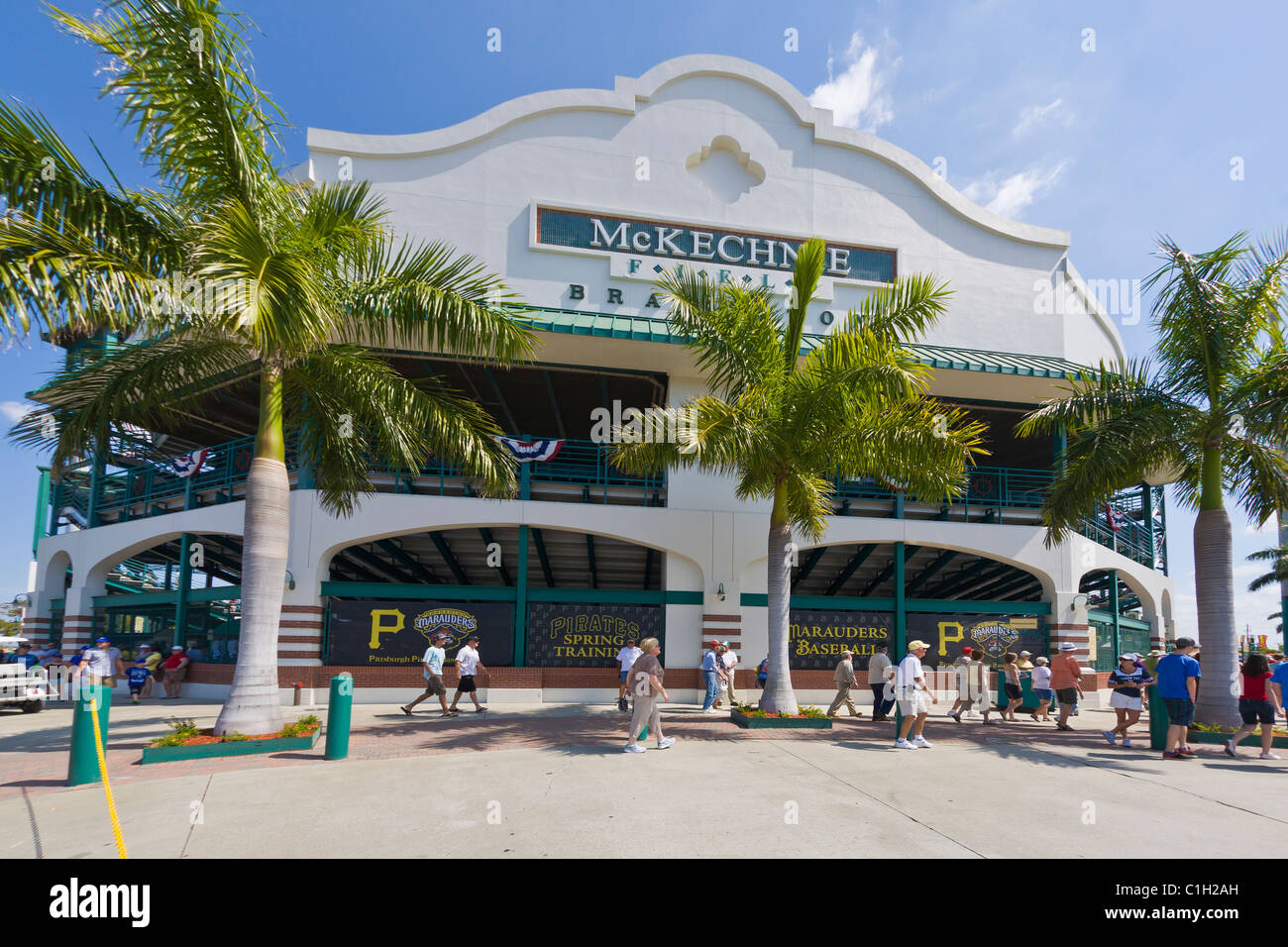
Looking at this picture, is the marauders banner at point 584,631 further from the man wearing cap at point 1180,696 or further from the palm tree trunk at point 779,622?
the man wearing cap at point 1180,696

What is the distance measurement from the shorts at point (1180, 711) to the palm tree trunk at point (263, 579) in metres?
12.5

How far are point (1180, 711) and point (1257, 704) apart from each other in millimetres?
1097

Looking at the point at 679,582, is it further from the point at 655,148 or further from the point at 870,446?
the point at 655,148

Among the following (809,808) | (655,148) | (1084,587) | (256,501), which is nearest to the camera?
(809,808)

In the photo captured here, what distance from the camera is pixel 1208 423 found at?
498 inches

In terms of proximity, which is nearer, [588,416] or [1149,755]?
[1149,755]

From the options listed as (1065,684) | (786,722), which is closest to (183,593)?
(786,722)

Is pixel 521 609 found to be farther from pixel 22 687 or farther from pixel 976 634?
pixel 976 634

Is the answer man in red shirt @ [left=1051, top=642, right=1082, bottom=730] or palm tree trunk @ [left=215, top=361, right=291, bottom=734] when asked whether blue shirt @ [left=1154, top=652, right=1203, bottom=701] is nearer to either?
man in red shirt @ [left=1051, top=642, right=1082, bottom=730]

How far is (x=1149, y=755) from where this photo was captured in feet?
35.3

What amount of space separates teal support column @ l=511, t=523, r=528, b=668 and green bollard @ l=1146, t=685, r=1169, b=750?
37.7ft

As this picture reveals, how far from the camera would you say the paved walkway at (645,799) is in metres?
5.98
